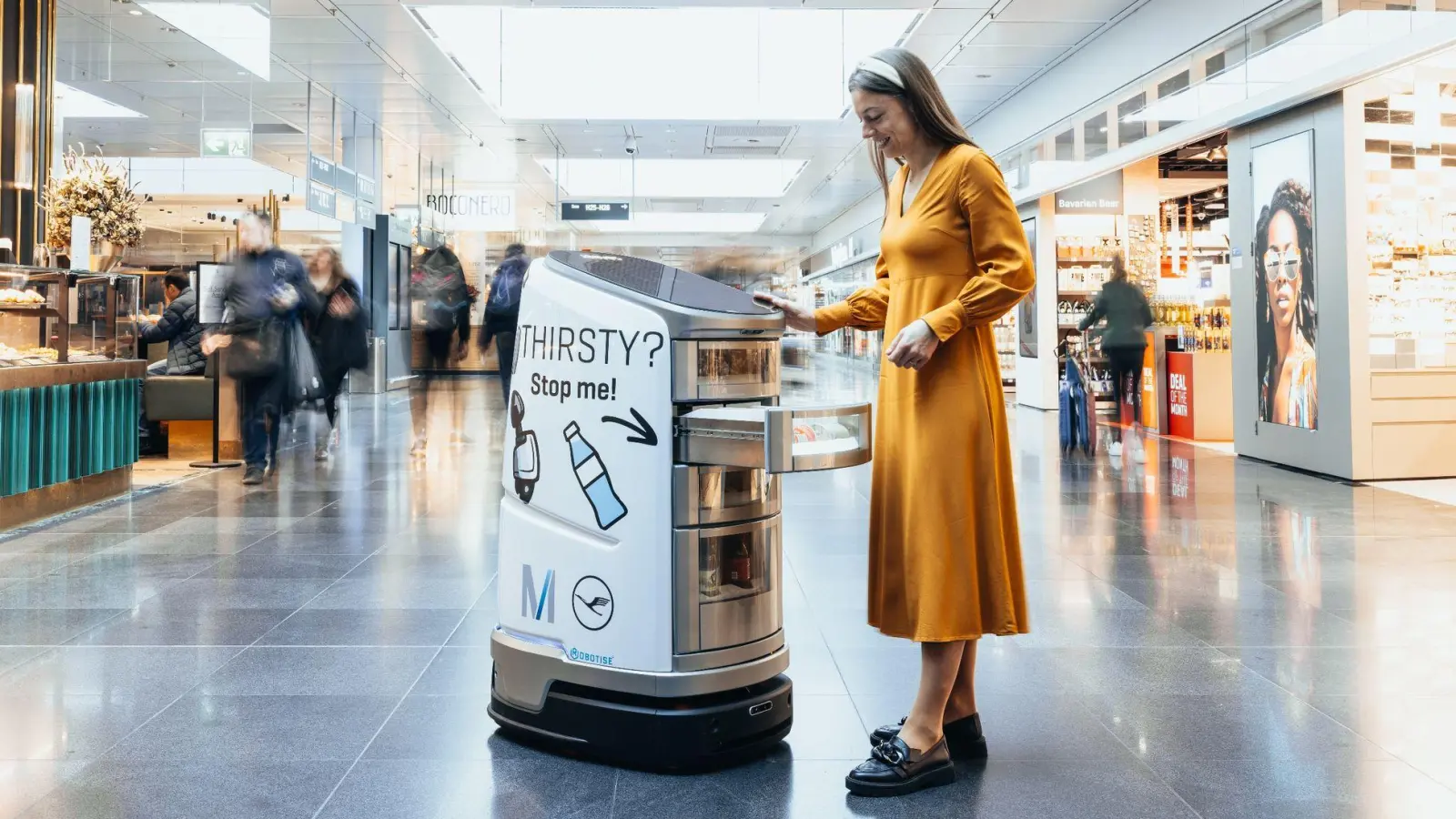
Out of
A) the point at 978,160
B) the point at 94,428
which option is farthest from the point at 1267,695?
the point at 94,428

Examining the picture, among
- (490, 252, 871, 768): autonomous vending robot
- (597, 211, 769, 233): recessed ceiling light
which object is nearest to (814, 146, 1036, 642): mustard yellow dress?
(490, 252, 871, 768): autonomous vending robot

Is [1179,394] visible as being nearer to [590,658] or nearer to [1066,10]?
[1066,10]

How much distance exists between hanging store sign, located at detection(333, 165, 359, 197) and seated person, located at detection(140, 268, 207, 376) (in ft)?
17.2

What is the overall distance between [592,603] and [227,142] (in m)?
11.7

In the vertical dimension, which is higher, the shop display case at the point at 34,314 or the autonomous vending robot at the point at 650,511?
the shop display case at the point at 34,314

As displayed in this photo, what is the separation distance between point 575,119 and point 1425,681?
1309cm

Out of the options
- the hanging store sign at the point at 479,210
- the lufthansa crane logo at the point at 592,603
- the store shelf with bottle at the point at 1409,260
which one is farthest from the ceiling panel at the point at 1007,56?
the hanging store sign at the point at 479,210

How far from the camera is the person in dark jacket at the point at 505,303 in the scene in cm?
784

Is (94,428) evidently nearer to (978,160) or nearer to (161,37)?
(978,160)

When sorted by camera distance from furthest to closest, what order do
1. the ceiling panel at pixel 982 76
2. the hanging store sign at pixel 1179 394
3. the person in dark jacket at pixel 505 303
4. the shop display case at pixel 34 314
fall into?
the ceiling panel at pixel 982 76 → the hanging store sign at pixel 1179 394 → the person in dark jacket at pixel 505 303 → the shop display case at pixel 34 314

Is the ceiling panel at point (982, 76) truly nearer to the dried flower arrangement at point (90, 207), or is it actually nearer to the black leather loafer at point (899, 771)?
the dried flower arrangement at point (90, 207)

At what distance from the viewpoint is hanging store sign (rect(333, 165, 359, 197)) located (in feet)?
45.5

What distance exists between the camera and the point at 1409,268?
7516 mm

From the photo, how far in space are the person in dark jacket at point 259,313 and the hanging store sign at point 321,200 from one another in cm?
580
